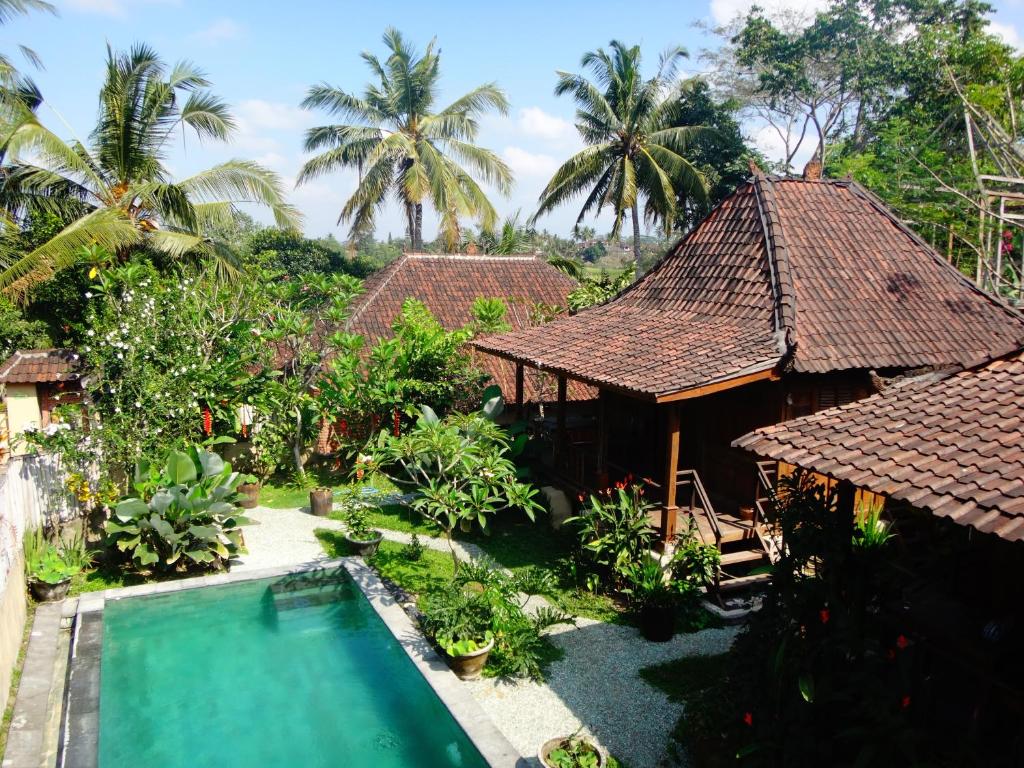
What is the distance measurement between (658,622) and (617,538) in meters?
1.33

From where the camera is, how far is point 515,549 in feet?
37.2

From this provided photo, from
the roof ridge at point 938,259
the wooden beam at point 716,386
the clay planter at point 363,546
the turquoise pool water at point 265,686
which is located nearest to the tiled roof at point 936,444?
the wooden beam at point 716,386

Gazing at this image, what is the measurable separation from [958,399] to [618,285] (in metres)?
12.1

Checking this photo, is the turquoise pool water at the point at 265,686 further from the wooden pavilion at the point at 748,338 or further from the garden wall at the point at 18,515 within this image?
the wooden pavilion at the point at 748,338

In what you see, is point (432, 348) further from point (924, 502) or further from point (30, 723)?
point (924, 502)

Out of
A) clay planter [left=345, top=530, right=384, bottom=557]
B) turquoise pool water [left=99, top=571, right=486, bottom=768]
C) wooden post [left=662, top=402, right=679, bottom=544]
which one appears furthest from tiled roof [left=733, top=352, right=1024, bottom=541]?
clay planter [left=345, top=530, right=384, bottom=557]

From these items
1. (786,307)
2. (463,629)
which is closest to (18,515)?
(463,629)

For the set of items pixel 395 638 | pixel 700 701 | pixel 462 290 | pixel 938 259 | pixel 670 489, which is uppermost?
pixel 938 259

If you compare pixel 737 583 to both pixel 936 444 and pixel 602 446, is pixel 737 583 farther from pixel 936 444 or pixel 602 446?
pixel 936 444

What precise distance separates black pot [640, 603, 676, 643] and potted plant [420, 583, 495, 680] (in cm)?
179

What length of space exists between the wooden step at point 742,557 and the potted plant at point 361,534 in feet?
16.0

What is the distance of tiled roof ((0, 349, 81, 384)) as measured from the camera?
12.4 metres

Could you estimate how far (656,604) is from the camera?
27.7 feet

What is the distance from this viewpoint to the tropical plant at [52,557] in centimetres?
915
